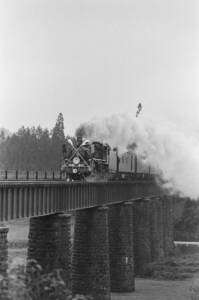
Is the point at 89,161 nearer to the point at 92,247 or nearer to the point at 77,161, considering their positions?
the point at 77,161

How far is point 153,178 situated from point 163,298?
22389 mm

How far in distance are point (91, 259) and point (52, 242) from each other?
7254mm

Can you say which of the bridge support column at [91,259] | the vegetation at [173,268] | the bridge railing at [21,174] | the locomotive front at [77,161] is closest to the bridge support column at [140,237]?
the vegetation at [173,268]

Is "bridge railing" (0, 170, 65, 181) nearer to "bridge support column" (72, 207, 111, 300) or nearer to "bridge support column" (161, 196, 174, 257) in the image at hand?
"bridge support column" (72, 207, 111, 300)

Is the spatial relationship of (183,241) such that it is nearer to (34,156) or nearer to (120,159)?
(120,159)

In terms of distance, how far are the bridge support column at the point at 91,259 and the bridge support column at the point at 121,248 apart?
847 cm

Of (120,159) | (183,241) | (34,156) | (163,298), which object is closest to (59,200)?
(163,298)

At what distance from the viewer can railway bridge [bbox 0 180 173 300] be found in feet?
83.3

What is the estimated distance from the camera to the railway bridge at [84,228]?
1000 inches

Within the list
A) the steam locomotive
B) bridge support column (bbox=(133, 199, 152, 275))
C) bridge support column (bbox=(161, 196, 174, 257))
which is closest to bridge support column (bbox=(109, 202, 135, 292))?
the steam locomotive

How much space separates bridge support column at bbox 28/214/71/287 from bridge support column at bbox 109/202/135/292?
1584 cm

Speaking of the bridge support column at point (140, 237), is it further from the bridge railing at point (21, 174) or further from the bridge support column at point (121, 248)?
the bridge railing at point (21, 174)

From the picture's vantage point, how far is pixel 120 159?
48.4 metres

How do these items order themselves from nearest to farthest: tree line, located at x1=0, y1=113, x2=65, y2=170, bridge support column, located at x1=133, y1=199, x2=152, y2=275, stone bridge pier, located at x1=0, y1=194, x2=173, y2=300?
stone bridge pier, located at x1=0, y1=194, x2=173, y2=300 → bridge support column, located at x1=133, y1=199, x2=152, y2=275 → tree line, located at x1=0, y1=113, x2=65, y2=170
